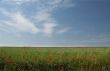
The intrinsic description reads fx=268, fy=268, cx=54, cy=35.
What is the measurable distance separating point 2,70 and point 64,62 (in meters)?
3.26

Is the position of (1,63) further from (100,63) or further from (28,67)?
(100,63)

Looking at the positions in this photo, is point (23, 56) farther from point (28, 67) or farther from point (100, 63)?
point (100, 63)

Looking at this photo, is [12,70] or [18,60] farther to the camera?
[18,60]

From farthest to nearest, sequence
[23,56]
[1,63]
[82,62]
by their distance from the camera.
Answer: [23,56]
[82,62]
[1,63]

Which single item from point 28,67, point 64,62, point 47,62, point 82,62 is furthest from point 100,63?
point 28,67

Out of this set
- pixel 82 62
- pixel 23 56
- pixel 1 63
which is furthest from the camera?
pixel 23 56

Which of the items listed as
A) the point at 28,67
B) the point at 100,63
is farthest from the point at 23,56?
the point at 100,63

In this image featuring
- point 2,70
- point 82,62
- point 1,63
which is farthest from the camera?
point 82,62

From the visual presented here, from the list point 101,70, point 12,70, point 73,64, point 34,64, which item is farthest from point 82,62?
point 12,70

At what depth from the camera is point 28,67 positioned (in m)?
12.7

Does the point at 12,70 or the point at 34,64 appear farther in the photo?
the point at 34,64

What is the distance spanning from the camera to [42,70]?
12.6 meters

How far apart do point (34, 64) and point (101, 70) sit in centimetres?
323

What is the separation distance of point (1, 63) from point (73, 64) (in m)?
3.55
